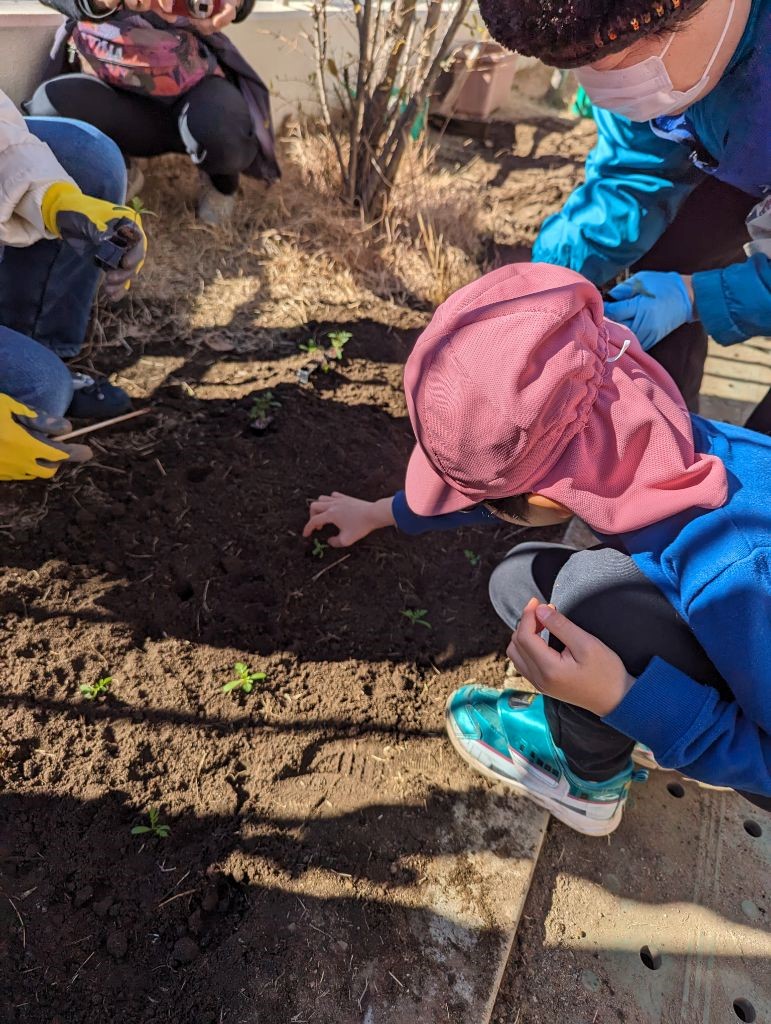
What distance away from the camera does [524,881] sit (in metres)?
1.52

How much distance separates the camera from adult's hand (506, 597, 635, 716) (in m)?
1.25

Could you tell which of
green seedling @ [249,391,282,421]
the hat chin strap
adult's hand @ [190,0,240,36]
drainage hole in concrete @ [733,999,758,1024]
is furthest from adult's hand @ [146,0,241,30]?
drainage hole in concrete @ [733,999,758,1024]

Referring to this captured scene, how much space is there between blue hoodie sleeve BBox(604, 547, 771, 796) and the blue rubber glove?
835mm

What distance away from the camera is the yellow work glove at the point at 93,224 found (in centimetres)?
174

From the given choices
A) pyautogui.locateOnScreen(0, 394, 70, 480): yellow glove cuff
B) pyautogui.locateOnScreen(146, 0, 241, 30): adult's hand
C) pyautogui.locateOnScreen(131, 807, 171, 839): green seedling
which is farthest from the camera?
pyautogui.locateOnScreen(146, 0, 241, 30): adult's hand

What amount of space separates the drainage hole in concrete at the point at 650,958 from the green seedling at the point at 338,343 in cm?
197

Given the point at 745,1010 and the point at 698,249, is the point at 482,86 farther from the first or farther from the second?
the point at 745,1010

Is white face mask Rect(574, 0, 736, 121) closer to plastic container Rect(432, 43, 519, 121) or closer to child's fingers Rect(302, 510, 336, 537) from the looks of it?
child's fingers Rect(302, 510, 336, 537)

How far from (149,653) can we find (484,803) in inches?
34.0

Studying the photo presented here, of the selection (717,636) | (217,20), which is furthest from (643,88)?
(217,20)

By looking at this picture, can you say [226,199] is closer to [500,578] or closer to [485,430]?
[500,578]

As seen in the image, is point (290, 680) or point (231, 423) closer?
point (290, 680)

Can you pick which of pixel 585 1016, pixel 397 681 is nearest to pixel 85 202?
pixel 397 681

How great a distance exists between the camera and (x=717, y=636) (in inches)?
44.6
